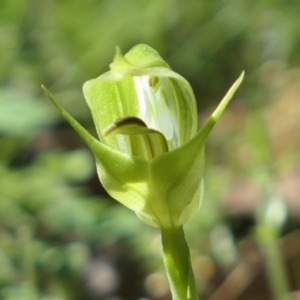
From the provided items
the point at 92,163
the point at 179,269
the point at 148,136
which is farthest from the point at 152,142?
the point at 92,163

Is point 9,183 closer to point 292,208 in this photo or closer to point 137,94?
point 137,94

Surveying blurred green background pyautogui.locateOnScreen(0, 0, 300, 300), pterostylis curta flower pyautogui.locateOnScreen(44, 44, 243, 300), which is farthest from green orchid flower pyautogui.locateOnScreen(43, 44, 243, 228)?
blurred green background pyautogui.locateOnScreen(0, 0, 300, 300)

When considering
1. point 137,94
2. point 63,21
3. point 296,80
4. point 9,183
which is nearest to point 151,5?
point 63,21

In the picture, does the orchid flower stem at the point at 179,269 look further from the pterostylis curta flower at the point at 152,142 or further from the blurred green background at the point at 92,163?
the blurred green background at the point at 92,163

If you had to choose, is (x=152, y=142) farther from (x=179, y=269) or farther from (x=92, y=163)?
(x=92, y=163)

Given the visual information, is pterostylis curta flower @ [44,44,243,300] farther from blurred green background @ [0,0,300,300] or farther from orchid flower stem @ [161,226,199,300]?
blurred green background @ [0,0,300,300]

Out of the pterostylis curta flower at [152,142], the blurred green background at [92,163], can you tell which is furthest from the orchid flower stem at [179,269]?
the blurred green background at [92,163]

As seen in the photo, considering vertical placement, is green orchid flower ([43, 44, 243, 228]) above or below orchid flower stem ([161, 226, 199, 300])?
above
